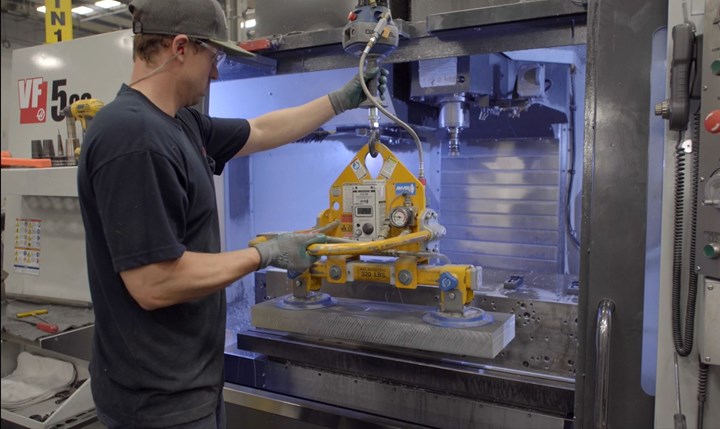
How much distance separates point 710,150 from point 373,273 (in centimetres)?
81

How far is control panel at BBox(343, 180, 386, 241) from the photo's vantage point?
1404 millimetres

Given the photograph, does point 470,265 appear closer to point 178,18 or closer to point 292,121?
point 292,121

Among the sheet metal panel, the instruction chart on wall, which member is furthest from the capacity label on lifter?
the instruction chart on wall

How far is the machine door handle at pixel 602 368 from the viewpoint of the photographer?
1.10 metres

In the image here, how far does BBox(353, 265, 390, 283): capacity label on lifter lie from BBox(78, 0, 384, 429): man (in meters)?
0.20

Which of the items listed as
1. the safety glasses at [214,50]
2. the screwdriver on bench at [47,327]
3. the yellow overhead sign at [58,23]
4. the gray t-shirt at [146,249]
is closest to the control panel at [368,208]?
the gray t-shirt at [146,249]

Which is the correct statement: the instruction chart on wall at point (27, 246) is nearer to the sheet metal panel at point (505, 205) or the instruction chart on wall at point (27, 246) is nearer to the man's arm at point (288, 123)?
the man's arm at point (288, 123)

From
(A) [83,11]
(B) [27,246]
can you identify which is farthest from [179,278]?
(A) [83,11]

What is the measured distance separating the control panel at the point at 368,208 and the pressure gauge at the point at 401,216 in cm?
6

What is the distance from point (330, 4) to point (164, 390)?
3.95ft

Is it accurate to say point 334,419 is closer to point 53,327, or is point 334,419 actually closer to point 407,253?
point 407,253

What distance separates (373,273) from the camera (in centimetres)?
143

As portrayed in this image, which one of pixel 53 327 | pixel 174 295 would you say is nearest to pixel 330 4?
pixel 174 295

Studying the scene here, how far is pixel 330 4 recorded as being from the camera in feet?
5.45
